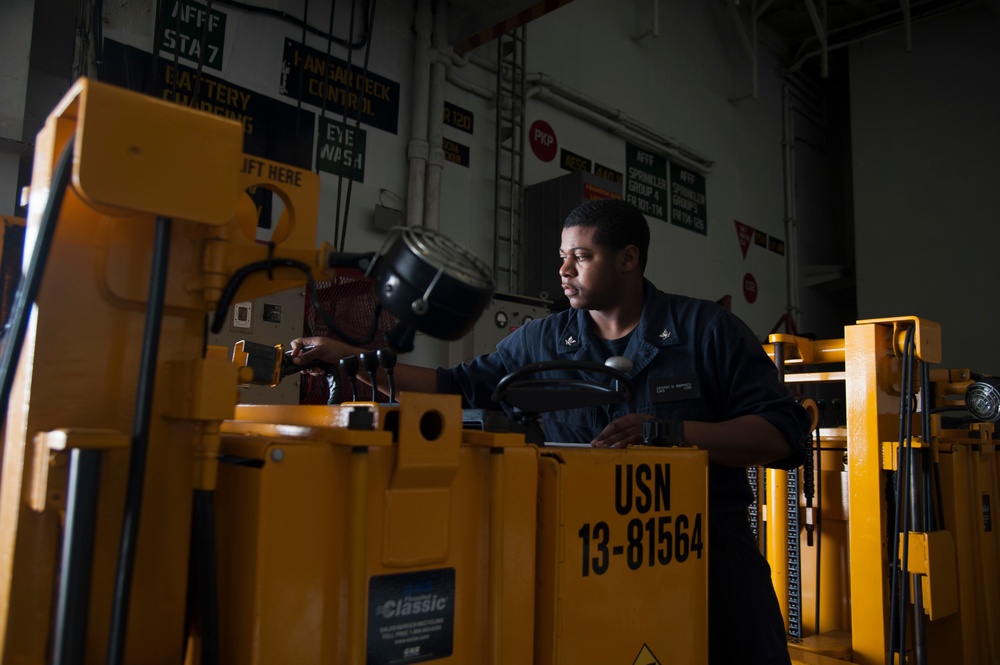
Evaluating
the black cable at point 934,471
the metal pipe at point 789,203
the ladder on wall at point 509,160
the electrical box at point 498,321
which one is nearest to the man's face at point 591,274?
the black cable at point 934,471

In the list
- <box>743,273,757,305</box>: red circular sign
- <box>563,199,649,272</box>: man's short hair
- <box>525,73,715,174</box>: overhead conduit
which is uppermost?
<box>525,73,715,174</box>: overhead conduit

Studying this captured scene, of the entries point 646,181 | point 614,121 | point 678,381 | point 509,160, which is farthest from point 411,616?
point 646,181

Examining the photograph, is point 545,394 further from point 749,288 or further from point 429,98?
point 749,288

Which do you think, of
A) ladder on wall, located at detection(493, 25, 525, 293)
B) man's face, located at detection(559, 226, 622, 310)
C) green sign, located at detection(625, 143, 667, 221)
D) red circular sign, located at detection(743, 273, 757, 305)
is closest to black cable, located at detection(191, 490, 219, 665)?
man's face, located at detection(559, 226, 622, 310)

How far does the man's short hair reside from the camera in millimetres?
1751

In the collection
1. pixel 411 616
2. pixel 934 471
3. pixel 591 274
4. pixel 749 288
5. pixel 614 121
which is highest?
pixel 614 121

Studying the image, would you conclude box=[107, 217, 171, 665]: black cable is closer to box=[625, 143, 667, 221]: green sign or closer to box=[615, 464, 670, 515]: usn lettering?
box=[615, 464, 670, 515]: usn lettering

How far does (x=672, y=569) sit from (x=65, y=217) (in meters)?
0.86

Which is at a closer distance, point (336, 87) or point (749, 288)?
point (336, 87)

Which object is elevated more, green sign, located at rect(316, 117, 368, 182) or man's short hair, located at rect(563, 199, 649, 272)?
green sign, located at rect(316, 117, 368, 182)

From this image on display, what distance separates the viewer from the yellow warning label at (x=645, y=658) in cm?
99

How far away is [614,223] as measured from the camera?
1.76 m

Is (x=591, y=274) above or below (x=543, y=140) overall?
below

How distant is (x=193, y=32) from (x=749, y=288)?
490 centimetres
